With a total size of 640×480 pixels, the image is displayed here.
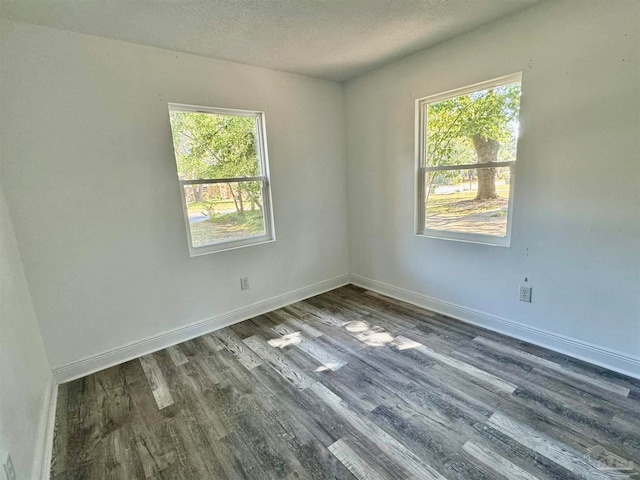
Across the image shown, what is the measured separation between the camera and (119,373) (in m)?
2.30

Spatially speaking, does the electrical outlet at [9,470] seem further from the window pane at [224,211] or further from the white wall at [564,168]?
the white wall at [564,168]

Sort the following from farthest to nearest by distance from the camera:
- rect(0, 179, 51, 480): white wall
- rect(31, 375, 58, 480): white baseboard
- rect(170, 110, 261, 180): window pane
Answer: rect(170, 110, 261, 180): window pane
rect(31, 375, 58, 480): white baseboard
rect(0, 179, 51, 480): white wall

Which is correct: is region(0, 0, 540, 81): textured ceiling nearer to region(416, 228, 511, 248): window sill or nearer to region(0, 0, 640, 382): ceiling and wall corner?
region(0, 0, 640, 382): ceiling and wall corner

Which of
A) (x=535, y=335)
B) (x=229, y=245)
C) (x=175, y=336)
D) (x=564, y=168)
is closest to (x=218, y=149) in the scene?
(x=229, y=245)

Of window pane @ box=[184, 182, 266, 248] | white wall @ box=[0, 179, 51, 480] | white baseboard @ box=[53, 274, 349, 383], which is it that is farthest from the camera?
window pane @ box=[184, 182, 266, 248]

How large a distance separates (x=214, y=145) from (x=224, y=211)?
60 centimetres

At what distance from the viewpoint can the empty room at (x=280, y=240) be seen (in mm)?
1628

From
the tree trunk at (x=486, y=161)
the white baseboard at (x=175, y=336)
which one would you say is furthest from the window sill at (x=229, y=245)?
the tree trunk at (x=486, y=161)

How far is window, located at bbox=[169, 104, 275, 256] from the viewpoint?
8.70ft

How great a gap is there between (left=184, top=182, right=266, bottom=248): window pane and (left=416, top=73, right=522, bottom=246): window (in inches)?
64.7

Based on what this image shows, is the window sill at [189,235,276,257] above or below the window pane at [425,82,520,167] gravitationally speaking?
below

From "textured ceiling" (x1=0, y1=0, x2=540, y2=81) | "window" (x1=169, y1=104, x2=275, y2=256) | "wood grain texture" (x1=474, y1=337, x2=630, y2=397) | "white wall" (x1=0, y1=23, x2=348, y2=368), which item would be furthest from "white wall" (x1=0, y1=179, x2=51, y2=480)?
"wood grain texture" (x1=474, y1=337, x2=630, y2=397)

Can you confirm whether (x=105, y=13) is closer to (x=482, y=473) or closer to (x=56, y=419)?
(x=56, y=419)

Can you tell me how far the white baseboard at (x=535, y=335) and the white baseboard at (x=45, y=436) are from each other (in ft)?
9.68
